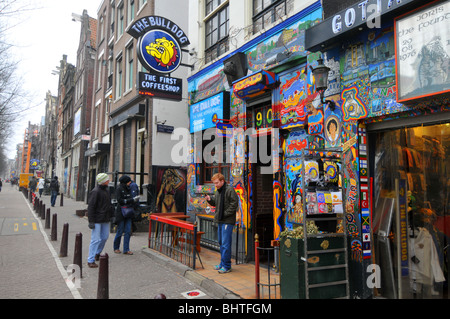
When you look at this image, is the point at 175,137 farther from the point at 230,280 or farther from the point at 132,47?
the point at 230,280

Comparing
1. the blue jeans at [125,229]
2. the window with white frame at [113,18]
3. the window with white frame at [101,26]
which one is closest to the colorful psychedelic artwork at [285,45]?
the blue jeans at [125,229]

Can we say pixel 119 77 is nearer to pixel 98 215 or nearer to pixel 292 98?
pixel 98 215

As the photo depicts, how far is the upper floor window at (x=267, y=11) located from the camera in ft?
Answer: 22.0

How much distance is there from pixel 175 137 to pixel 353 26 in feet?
30.7

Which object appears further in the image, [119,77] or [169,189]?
[119,77]

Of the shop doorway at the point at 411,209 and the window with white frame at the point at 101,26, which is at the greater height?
the window with white frame at the point at 101,26

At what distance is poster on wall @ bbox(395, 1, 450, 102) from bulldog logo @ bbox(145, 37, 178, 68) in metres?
6.78

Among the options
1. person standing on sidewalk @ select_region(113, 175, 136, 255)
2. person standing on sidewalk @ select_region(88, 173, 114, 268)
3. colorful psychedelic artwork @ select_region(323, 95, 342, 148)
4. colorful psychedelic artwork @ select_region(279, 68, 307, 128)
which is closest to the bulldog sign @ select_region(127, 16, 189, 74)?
person standing on sidewalk @ select_region(113, 175, 136, 255)

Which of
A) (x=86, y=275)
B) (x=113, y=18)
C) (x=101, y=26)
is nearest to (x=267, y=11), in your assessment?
(x=86, y=275)

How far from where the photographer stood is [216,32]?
940 cm

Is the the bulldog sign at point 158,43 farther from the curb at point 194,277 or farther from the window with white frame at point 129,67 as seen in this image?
the window with white frame at point 129,67

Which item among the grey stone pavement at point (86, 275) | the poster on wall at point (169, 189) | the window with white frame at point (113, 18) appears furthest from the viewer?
the window with white frame at point (113, 18)

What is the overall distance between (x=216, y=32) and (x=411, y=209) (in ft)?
23.7

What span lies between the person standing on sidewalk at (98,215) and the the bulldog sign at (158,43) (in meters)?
4.09
